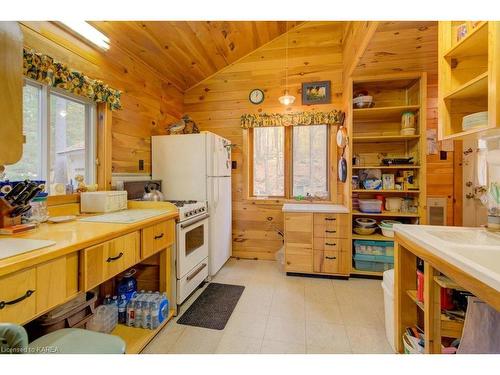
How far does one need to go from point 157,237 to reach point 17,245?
2.54 ft

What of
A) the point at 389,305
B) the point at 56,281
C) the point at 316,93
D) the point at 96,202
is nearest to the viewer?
the point at 56,281

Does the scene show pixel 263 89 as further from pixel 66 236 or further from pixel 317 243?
pixel 66 236

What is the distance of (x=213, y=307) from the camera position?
6.84ft

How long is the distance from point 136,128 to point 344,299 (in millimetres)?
2804

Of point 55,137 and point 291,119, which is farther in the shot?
point 291,119

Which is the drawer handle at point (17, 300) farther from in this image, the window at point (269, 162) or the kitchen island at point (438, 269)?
the window at point (269, 162)

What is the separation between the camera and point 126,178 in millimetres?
2430

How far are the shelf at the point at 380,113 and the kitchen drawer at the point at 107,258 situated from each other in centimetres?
259

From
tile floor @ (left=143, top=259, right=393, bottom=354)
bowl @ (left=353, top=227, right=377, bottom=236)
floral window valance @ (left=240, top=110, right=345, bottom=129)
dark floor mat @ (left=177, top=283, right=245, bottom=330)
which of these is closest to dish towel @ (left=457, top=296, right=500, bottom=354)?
tile floor @ (left=143, top=259, right=393, bottom=354)

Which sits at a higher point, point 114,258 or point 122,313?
point 114,258

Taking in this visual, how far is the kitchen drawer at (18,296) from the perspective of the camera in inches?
30.8

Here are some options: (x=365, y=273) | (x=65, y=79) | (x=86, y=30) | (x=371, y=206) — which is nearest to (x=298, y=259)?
(x=365, y=273)

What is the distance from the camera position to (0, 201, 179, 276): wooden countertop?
84cm

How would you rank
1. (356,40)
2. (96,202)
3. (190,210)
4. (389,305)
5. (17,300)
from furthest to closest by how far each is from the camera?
(356,40) → (190,210) → (96,202) → (389,305) → (17,300)
